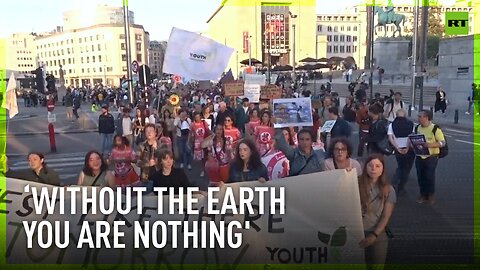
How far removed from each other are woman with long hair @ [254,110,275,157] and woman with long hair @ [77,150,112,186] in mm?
2755

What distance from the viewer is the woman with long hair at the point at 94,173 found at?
4.68 meters

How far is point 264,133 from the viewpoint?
745cm

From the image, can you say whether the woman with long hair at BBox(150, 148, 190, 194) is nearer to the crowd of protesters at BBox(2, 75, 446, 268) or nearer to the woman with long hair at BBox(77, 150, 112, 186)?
the crowd of protesters at BBox(2, 75, 446, 268)

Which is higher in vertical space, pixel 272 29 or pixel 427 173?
pixel 272 29

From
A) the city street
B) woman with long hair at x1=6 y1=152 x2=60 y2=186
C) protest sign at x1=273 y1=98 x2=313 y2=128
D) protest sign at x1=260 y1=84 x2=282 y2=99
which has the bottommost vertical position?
the city street

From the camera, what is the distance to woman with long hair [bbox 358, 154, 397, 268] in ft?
13.2

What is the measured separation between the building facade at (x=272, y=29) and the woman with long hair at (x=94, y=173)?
8790cm

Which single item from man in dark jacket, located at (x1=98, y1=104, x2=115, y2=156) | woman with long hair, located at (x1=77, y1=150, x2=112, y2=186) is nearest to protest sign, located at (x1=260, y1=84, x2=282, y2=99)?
man in dark jacket, located at (x1=98, y1=104, x2=115, y2=156)

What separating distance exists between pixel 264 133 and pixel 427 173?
2482 millimetres

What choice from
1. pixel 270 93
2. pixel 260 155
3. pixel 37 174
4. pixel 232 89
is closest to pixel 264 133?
pixel 260 155

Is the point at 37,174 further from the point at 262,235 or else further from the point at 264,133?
the point at 264,133

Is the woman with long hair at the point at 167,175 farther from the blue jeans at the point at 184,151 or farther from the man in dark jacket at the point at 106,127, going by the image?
the man in dark jacket at the point at 106,127

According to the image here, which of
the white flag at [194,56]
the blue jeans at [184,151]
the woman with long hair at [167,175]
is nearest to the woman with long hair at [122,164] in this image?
the woman with long hair at [167,175]

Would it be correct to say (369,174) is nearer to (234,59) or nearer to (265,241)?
(265,241)
